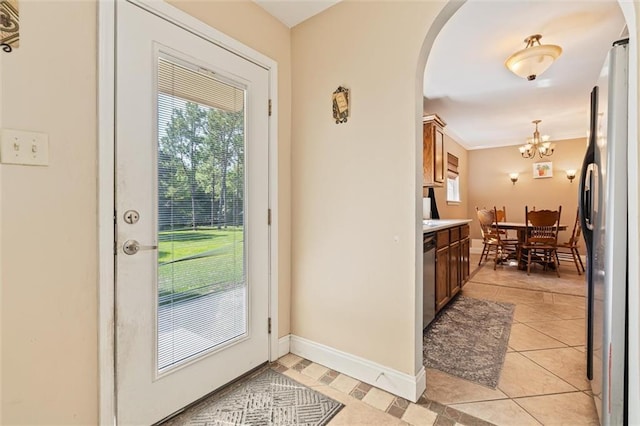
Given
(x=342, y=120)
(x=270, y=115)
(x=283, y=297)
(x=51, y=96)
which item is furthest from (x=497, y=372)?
(x=51, y=96)

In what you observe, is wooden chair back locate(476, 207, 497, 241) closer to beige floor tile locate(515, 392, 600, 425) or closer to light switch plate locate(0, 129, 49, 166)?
beige floor tile locate(515, 392, 600, 425)

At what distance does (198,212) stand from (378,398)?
1457 mm

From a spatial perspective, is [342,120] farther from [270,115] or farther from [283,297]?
[283,297]

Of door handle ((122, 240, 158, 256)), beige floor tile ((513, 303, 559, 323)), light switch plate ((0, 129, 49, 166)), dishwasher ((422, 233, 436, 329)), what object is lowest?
beige floor tile ((513, 303, 559, 323))

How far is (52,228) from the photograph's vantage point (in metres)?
1.16

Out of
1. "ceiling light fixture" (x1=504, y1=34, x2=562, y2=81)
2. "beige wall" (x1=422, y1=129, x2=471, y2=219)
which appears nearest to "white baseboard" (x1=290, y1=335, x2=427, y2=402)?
"ceiling light fixture" (x1=504, y1=34, x2=562, y2=81)

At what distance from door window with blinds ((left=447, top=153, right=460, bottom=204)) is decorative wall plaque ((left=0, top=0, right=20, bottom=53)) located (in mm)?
5571

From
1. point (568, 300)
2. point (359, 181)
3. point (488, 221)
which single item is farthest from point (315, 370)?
point (488, 221)

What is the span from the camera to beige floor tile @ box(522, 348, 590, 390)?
1.82 meters

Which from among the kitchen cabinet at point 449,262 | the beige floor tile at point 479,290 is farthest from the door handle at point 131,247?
the beige floor tile at point 479,290

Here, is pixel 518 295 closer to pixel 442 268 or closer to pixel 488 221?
pixel 442 268

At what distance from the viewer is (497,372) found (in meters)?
1.91

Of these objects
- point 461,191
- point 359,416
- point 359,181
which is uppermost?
point 461,191

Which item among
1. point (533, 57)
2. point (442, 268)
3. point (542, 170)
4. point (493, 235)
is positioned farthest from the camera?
point (542, 170)
